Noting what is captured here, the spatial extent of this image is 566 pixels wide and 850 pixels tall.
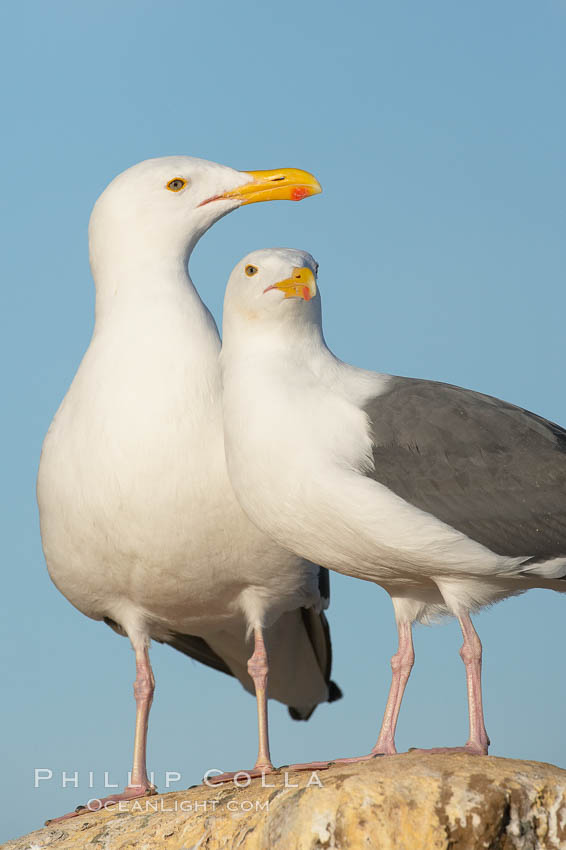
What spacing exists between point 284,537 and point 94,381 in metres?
2.18

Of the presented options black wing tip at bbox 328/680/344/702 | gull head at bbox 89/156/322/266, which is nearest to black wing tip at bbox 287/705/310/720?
black wing tip at bbox 328/680/344/702

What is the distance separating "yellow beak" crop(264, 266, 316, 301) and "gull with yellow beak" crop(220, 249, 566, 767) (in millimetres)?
10

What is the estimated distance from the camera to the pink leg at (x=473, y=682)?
759 cm

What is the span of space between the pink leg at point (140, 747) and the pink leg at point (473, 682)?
246 cm

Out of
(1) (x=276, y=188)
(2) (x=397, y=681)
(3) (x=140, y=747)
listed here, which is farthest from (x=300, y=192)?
(3) (x=140, y=747)

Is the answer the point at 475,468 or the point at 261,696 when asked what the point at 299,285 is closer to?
the point at 475,468

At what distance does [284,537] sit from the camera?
25.5ft

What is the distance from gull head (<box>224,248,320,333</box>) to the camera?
8195 millimetres

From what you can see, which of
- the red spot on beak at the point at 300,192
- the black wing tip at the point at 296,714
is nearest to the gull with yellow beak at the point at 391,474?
the red spot on beak at the point at 300,192

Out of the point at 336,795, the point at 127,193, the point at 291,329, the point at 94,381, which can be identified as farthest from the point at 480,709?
the point at 127,193

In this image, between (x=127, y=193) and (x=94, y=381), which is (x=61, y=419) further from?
(x=127, y=193)

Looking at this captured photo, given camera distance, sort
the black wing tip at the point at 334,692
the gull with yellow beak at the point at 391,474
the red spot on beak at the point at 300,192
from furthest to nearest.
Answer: the black wing tip at the point at 334,692, the red spot on beak at the point at 300,192, the gull with yellow beak at the point at 391,474

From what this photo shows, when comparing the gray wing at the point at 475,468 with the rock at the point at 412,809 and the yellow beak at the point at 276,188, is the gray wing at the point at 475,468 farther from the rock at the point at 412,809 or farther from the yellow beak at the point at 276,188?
the yellow beak at the point at 276,188

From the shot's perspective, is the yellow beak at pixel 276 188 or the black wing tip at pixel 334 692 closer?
the yellow beak at pixel 276 188
